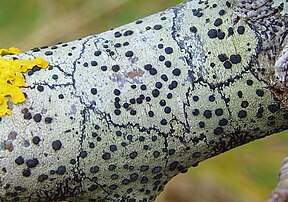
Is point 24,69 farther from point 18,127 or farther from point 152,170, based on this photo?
point 152,170

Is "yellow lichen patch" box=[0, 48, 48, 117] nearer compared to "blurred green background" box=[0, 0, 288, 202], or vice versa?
"yellow lichen patch" box=[0, 48, 48, 117]

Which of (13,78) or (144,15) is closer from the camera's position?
(13,78)

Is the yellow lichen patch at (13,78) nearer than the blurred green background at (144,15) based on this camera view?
Yes

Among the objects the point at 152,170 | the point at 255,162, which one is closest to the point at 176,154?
the point at 152,170

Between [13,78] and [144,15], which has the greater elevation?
[144,15]
